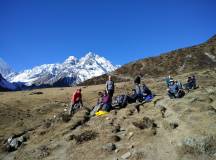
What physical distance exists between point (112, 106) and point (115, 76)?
98427mm

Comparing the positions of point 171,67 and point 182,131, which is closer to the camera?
point 182,131

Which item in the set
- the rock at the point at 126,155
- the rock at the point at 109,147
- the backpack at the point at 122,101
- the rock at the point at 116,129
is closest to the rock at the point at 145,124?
the rock at the point at 116,129

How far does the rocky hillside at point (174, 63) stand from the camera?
11112 cm

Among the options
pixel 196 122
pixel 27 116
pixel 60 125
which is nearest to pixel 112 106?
pixel 60 125

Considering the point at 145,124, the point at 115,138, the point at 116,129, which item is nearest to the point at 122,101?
the point at 116,129

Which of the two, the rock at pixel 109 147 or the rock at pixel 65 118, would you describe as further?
the rock at pixel 65 118

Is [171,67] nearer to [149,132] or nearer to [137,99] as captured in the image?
[137,99]

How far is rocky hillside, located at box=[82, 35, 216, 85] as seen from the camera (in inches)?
4375

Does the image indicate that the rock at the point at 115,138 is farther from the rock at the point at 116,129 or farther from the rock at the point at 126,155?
the rock at the point at 126,155

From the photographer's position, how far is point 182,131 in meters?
19.3

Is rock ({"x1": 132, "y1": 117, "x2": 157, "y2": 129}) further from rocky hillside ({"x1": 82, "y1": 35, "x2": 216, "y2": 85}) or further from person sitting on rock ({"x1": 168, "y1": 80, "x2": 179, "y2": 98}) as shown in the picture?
rocky hillside ({"x1": 82, "y1": 35, "x2": 216, "y2": 85})

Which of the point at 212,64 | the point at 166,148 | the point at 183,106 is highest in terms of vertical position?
the point at 212,64

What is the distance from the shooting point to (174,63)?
11912 centimetres

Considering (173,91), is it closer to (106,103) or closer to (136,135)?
(106,103)
